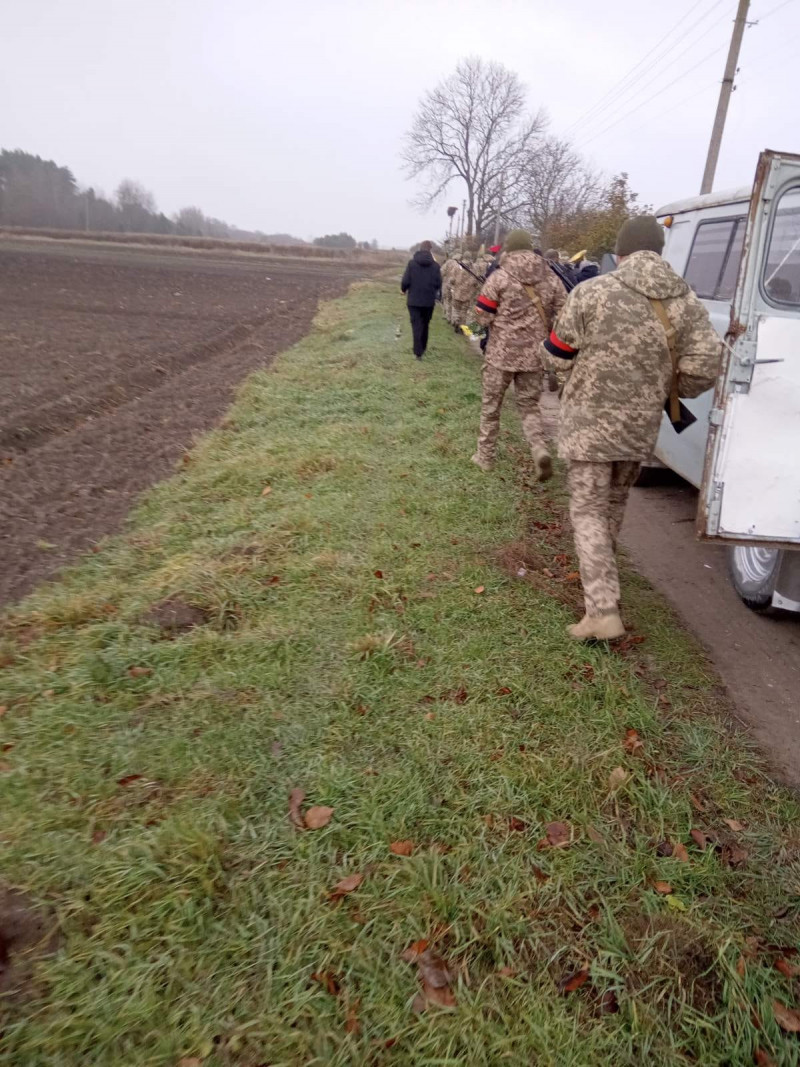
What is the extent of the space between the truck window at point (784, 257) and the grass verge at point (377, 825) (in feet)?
6.57

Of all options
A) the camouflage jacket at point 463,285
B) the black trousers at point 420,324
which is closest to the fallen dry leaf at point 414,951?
the black trousers at point 420,324

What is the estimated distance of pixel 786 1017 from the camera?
2166 mm

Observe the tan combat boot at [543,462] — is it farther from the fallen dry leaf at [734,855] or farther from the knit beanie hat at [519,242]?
the fallen dry leaf at [734,855]

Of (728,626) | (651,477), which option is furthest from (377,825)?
(651,477)

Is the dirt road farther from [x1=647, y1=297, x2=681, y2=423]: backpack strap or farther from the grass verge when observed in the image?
[x1=647, y1=297, x2=681, y2=423]: backpack strap

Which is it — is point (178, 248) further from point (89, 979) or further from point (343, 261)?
point (89, 979)

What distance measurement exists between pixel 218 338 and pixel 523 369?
36.7 feet

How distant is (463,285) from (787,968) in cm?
1556

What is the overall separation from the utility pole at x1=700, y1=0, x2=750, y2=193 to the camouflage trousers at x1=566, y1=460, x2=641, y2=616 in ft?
51.3

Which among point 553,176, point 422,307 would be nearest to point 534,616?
point 422,307

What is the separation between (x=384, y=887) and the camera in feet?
8.23

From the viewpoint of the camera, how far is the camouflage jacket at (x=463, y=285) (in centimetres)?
1582

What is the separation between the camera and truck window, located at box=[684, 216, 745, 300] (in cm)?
565

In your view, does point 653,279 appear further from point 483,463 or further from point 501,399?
point 483,463
